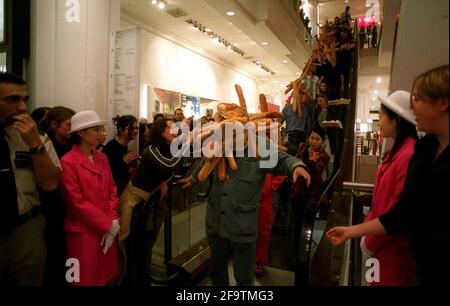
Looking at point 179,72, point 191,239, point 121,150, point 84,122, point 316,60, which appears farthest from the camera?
point 179,72

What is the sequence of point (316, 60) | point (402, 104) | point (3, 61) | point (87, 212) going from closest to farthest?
point (402, 104) < point (87, 212) < point (3, 61) < point (316, 60)

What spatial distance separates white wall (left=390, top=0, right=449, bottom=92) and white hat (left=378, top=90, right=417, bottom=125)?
3cm

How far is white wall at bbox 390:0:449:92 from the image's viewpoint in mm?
701

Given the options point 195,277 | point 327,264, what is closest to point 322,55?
point 327,264

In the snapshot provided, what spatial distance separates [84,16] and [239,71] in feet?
28.5

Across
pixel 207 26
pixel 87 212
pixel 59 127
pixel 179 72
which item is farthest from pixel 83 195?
pixel 179 72

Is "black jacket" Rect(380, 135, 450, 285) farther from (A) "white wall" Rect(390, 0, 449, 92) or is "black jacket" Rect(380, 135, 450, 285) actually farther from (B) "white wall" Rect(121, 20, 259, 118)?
(B) "white wall" Rect(121, 20, 259, 118)

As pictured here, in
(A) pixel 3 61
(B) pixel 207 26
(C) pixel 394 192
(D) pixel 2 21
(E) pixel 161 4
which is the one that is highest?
(B) pixel 207 26

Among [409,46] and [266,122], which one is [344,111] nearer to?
[266,122]

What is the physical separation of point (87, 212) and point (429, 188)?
5.50 ft

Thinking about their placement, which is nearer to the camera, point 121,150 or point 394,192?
point 394,192

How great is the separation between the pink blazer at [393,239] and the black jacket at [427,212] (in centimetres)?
8

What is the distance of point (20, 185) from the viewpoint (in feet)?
4.63

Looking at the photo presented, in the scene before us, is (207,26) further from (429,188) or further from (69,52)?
(429,188)
